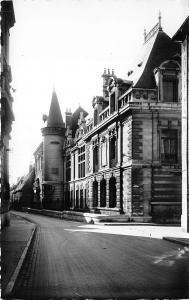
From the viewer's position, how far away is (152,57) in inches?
1262

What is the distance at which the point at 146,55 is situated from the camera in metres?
33.2

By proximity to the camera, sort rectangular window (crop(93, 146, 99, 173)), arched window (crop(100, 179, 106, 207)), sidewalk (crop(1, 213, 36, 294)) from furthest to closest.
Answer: rectangular window (crop(93, 146, 99, 173)), arched window (crop(100, 179, 106, 207)), sidewalk (crop(1, 213, 36, 294))

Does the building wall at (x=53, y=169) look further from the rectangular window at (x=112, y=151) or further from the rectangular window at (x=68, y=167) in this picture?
the rectangular window at (x=112, y=151)

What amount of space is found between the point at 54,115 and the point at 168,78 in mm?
31924

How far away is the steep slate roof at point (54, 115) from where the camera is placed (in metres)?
58.5

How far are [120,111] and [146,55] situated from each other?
231 inches

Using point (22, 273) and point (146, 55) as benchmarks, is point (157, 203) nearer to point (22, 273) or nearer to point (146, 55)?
point (146, 55)

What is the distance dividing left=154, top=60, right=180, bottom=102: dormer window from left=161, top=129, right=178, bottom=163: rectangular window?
2.46 m

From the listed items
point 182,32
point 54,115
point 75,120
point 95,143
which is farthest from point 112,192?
point 54,115

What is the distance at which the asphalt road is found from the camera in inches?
296

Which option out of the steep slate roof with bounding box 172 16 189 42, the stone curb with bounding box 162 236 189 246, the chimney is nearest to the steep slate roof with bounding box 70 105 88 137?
the chimney

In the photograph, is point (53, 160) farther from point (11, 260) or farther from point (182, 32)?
point (11, 260)

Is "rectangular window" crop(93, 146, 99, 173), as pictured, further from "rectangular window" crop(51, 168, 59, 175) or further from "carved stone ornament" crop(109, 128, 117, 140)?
"rectangular window" crop(51, 168, 59, 175)

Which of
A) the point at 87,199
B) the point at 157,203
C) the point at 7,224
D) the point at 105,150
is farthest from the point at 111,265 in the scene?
the point at 87,199
